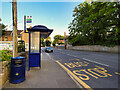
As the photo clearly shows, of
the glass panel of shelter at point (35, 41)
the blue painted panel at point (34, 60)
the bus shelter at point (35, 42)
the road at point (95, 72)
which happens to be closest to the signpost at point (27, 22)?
the bus shelter at point (35, 42)

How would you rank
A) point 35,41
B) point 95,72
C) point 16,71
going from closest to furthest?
point 16,71 → point 95,72 → point 35,41

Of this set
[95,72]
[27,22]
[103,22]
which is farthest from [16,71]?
[103,22]

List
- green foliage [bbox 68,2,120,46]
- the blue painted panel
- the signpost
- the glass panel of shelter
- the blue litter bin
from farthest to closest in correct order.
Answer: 1. green foliage [bbox 68,2,120,46]
2. the glass panel of shelter
3. the signpost
4. the blue painted panel
5. the blue litter bin

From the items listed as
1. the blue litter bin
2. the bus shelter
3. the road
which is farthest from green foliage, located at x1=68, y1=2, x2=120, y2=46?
the blue litter bin

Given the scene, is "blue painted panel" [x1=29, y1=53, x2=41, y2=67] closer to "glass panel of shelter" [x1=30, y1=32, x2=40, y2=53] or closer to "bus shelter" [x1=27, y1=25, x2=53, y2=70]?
"bus shelter" [x1=27, y1=25, x2=53, y2=70]

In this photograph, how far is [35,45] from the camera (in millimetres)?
6277

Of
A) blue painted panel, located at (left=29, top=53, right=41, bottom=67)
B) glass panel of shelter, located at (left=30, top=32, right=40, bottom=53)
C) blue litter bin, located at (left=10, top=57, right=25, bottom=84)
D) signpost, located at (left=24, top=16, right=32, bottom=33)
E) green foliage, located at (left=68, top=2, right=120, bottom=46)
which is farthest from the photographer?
green foliage, located at (left=68, top=2, right=120, bottom=46)

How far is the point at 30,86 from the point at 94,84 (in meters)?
2.61

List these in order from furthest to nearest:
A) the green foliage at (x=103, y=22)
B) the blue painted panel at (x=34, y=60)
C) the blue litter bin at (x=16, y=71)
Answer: the green foliage at (x=103, y=22) → the blue painted panel at (x=34, y=60) → the blue litter bin at (x=16, y=71)

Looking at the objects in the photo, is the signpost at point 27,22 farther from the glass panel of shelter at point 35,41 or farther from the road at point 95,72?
the road at point 95,72

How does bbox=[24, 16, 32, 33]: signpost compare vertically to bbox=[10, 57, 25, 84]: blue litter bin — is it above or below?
above

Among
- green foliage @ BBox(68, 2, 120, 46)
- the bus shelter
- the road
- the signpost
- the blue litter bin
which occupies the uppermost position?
green foliage @ BBox(68, 2, 120, 46)

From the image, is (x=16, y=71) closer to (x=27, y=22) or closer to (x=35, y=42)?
(x=35, y=42)

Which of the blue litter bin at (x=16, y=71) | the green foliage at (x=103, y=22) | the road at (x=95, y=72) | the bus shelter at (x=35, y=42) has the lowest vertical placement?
the road at (x=95, y=72)
